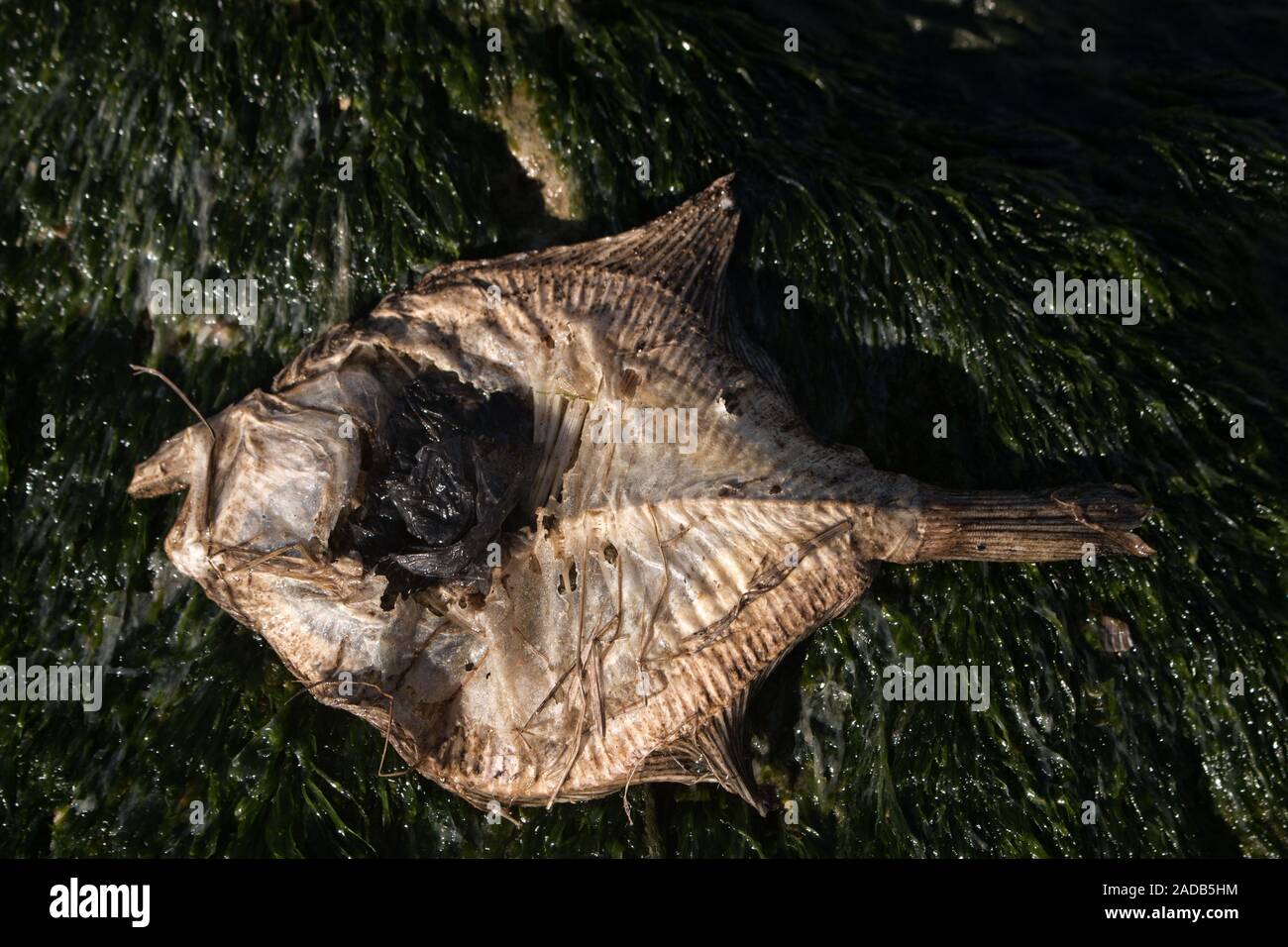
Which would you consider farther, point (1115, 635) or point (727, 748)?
point (1115, 635)

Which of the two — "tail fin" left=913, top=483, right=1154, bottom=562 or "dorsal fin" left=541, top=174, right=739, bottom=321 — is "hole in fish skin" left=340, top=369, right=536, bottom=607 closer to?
"dorsal fin" left=541, top=174, right=739, bottom=321

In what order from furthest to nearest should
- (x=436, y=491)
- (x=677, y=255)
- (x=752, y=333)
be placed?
1. (x=752, y=333)
2. (x=677, y=255)
3. (x=436, y=491)

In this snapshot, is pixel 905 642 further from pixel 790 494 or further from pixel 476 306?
pixel 476 306

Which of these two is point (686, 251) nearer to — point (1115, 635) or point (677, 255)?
point (677, 255)

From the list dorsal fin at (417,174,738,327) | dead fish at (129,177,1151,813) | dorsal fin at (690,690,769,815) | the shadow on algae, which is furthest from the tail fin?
dorsal fin at (417,174,738,327)

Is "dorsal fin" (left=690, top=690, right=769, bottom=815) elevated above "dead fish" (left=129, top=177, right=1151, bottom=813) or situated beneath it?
situated beneath

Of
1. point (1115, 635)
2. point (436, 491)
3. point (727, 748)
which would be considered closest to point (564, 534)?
point (436, 491)

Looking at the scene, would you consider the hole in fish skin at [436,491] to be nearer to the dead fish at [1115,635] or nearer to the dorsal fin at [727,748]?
the dorsal fin at [727,748]

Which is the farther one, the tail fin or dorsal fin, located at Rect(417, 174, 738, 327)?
dorsal fin, located at Rect(417, 174, 738, 327)
